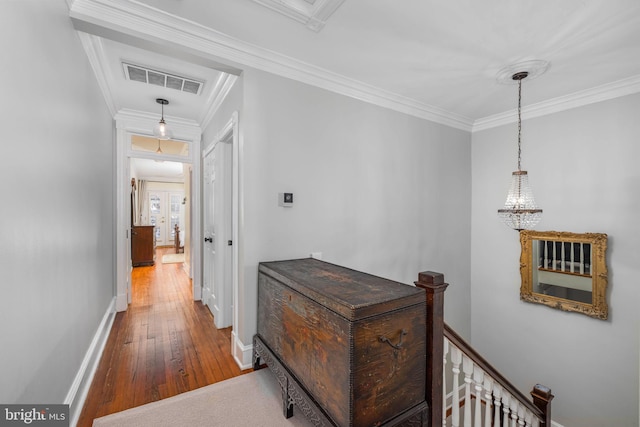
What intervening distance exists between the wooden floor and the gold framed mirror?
3.59m

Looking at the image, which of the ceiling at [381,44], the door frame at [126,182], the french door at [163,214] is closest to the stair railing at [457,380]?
the ceiling at [381,44]

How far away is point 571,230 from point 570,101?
4.89ft

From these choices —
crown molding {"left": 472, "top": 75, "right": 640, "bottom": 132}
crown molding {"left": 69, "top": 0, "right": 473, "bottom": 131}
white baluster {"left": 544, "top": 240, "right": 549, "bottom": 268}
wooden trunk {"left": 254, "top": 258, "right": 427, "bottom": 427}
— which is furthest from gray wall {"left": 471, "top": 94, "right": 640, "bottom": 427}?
wooden trunk {"left": 254, "top": 258, "right": 427, "bottom": 427}

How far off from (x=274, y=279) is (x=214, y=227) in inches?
64.4

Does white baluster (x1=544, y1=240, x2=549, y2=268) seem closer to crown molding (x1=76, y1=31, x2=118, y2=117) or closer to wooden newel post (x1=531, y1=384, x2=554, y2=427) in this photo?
wooden newel post (x1=531, y1=384, x2=554, y2=427)

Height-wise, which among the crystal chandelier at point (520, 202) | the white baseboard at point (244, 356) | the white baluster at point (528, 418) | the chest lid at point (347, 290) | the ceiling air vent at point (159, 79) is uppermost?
the ceiling air vent at point (159, 79)

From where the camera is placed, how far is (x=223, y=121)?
291 centimetres

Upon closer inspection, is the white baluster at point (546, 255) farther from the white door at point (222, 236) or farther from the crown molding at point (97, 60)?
the crown molding at point (97, 60)

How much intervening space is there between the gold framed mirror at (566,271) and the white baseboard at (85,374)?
14.8ft

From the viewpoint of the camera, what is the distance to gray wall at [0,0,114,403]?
1041 mm

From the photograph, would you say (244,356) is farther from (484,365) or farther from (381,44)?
(381,44)

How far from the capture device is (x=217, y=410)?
1.77m

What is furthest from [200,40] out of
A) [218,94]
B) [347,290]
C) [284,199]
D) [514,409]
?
[514,409]

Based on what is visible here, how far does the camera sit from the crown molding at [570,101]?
2.80 meters
